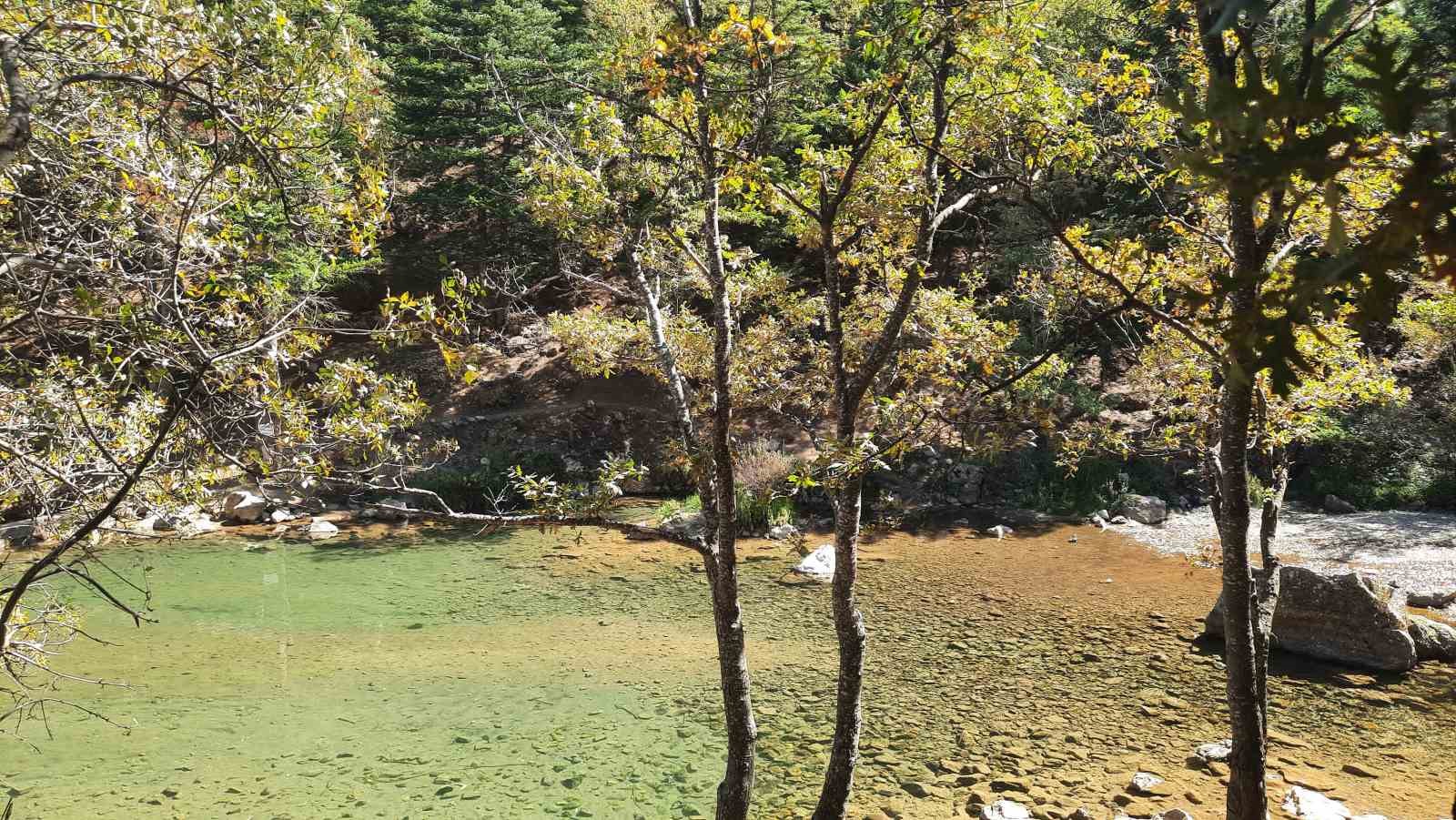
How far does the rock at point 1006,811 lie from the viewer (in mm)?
6562

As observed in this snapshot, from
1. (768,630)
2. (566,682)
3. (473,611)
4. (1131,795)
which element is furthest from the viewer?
(473,611)

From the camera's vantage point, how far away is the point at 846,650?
5641 millimetres

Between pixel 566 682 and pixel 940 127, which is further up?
pixel 940 127

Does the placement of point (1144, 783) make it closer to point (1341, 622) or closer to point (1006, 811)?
point (1006, 811)

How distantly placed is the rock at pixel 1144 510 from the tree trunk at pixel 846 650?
1294 centimetres

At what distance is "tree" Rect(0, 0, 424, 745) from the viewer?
3416 millimetres

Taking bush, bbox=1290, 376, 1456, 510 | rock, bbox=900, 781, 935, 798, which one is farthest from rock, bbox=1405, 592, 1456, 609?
rock, bbox=900, 781, 935, 798

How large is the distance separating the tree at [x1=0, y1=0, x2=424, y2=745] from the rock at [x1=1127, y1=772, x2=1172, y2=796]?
21.3 feet

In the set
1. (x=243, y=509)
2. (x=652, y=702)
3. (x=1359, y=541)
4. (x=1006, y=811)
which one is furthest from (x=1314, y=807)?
(x=243, y=509)

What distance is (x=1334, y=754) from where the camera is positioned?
7.41 meters

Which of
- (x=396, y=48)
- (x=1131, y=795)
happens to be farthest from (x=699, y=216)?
(x=396, y=48)

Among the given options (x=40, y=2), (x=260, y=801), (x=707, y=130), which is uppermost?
(x=707, y=130)

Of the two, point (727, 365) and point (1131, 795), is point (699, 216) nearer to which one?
point (727, 365)

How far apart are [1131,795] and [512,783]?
5.31 metres
